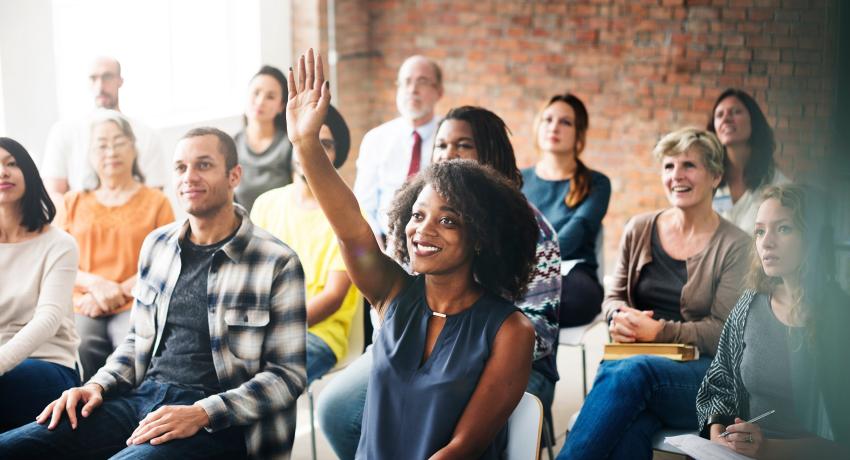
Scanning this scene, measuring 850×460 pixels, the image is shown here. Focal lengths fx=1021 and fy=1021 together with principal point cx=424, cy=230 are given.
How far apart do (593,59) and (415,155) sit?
2.35 metres

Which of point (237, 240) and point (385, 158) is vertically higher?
point (385, 158)

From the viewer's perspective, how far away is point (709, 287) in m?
3.22

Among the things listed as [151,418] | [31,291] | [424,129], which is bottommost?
[151,418]

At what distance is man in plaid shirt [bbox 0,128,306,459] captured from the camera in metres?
2.66

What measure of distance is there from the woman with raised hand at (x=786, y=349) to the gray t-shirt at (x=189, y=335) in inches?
53.6

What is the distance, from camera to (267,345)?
9.05 feet

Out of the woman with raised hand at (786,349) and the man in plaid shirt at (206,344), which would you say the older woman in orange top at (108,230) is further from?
the woman with raised hand at (786,349)

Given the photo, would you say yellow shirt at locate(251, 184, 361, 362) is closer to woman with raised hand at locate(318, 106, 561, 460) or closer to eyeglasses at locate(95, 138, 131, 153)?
woman with raised hand at locate(318, 106, 561, 460)

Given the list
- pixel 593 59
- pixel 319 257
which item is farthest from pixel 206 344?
pixel 593 59

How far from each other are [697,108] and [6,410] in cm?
461

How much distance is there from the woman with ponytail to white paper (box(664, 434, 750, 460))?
1.15 metres

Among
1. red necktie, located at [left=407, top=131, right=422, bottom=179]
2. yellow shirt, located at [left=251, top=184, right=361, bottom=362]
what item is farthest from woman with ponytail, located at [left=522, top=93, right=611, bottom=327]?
yellow shirt, located at [left=251, top=184, right=361, bottom=362]

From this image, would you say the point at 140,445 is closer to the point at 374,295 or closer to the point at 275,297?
the point at 275,297

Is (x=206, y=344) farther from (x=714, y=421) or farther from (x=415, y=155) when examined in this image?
(x=415, y=155)
